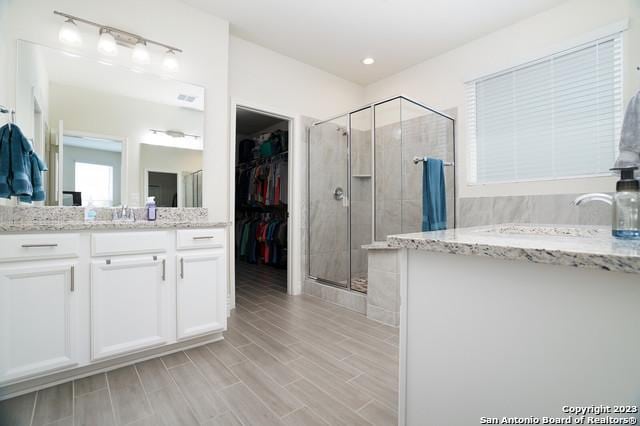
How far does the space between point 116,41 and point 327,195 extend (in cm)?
244

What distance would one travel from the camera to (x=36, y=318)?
5.18ft

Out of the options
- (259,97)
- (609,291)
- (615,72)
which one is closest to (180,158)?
(259,97)

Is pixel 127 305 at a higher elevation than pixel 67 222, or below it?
below

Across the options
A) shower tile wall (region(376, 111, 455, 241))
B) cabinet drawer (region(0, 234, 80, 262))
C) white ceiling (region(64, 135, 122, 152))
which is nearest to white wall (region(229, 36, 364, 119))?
shower tile wall (region(376, 111, 455, 241))

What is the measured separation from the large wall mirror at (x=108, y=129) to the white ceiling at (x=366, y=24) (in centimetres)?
96

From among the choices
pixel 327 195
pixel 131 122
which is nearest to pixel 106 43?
pixel 131 122

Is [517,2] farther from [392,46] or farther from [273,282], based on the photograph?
[273,282]

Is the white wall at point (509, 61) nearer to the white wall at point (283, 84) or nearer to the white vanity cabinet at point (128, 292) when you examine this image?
the white wall at point (283, 84)

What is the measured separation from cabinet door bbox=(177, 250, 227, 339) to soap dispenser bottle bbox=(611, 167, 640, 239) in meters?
2.15

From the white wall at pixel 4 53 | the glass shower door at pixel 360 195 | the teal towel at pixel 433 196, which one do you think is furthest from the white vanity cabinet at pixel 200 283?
the teal towel at pixel 433 196

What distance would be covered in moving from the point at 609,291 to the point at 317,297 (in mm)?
3010

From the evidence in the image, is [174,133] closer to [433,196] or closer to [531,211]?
[433,196]

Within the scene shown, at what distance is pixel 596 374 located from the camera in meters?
0.61

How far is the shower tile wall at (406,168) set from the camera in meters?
3.15
